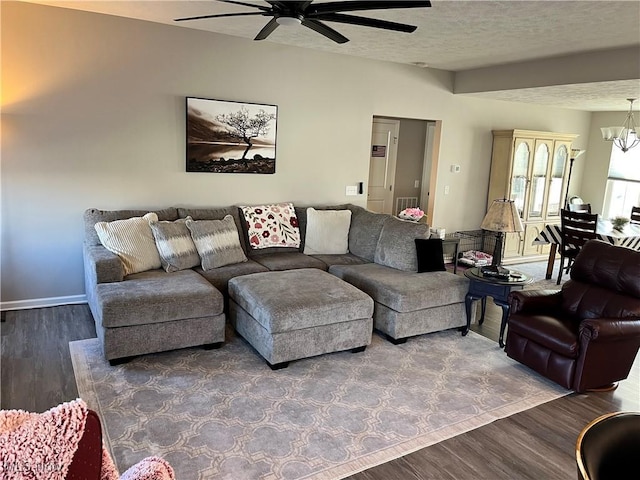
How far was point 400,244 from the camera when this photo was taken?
4586 millimetres

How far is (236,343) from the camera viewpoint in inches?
154

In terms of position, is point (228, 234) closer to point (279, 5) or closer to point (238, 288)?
point (238, 288)

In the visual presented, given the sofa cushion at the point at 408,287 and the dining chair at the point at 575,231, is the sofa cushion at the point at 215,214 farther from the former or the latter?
the dining chair at the point at 575,231

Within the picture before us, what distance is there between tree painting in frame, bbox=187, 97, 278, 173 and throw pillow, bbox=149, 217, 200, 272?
2.82 feet

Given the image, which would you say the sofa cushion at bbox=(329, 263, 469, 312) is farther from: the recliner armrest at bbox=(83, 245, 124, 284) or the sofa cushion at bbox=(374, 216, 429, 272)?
the recliner armrest at bbox=(83, 245, 124, 284)

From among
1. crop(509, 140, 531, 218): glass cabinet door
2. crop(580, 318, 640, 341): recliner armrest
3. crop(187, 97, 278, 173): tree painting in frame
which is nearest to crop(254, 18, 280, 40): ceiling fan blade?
crop(187, 97, 278, 173): tree painting in frame

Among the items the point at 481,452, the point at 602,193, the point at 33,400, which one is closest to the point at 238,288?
the point at 33,400

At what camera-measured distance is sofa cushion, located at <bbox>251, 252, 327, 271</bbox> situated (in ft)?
15.1

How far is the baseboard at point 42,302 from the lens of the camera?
14.3ft

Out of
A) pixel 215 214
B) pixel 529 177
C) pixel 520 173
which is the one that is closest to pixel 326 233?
pixel 215 214

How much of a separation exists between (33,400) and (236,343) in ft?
4.88

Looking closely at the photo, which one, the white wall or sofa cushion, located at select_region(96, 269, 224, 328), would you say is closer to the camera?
sofa cushion, located at select_region(96, 269, 224, 328)

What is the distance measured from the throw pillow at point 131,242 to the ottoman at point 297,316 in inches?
31.9

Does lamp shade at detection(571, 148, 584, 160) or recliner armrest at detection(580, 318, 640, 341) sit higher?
lamp shade at detection(571, 148, 584, 160)
